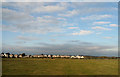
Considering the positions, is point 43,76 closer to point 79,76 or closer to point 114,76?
point 79,76

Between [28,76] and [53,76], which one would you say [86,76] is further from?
[28,76]

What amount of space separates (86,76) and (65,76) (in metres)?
4.39

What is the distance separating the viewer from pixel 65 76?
94.0 ft

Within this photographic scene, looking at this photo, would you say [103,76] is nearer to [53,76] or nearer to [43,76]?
[53,76]

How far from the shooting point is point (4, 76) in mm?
28047

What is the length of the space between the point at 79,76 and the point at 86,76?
145 centimetres

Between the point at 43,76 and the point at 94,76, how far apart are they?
1054 centimetres

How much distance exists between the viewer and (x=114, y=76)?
2983 centimetres

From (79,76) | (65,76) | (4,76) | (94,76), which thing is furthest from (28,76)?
(94,76)

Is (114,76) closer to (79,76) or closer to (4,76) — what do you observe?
(79,76)

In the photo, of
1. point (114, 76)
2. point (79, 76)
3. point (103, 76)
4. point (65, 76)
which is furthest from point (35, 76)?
point (114, 76)

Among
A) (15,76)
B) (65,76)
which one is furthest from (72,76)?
(15,76)

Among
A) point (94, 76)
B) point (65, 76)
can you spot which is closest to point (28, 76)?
point (65, 76)

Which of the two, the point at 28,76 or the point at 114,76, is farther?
the point at 114,76
